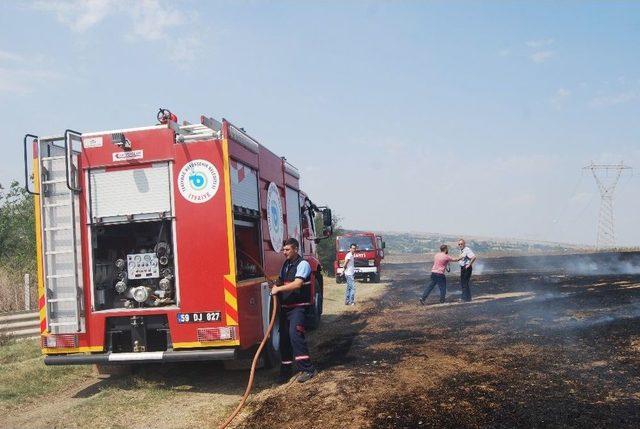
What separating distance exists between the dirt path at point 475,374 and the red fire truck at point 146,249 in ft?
4.39

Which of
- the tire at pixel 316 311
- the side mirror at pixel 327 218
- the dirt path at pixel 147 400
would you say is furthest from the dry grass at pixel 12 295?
the dirt path at pixel 147 400

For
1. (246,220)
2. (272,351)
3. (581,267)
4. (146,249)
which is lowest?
(581,267)

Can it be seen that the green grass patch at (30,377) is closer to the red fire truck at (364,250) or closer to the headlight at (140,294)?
the headlight at (140,294)

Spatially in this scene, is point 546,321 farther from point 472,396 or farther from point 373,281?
point 373,281

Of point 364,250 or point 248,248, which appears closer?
point 248,248

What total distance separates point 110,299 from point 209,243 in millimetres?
1808

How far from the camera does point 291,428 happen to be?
5340mm

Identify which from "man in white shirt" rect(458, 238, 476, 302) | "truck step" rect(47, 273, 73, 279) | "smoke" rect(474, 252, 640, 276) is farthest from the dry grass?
"smoke" rect(474, 252, 640, 276)

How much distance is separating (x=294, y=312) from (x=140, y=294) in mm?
2028

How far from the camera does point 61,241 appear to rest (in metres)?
7.16

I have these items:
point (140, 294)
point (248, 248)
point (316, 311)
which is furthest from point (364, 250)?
point (140, 294)

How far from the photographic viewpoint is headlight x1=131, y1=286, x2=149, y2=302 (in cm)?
715

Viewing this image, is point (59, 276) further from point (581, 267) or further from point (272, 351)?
point (581, 267)

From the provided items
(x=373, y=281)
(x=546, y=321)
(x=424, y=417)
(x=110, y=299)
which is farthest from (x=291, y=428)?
(x=373, y=281)
